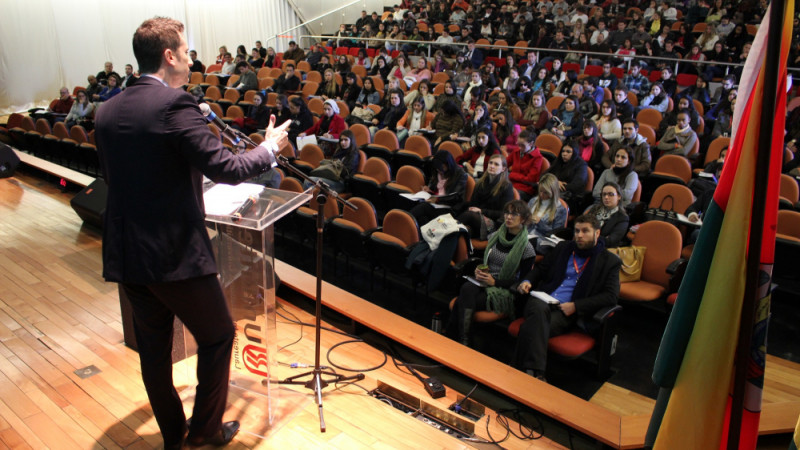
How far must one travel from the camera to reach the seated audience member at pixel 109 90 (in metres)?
10.1

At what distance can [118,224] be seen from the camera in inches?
72.2

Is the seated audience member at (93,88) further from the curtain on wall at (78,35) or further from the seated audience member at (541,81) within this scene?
the seated audience member at (541,81)

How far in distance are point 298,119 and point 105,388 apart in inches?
208

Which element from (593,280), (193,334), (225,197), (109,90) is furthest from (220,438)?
(109,90)

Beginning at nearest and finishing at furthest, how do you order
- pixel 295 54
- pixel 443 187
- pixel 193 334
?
pixel 193 334
pixel 443 187
pixel 295 54

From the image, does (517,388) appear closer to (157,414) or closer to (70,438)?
(157,414)

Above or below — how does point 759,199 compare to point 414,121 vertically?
above

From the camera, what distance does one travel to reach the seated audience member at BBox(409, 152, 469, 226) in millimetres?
4781

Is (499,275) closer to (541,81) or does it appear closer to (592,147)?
(592,147)

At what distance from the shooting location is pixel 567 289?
134 inches

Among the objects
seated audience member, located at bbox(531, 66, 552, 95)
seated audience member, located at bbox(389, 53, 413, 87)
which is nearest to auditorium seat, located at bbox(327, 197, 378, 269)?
seated audience member, located at bbox(531, 66, 552, 95)

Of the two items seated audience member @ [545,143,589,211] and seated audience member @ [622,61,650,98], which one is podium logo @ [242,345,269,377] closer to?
seated audience member @ [545,143,589,211]

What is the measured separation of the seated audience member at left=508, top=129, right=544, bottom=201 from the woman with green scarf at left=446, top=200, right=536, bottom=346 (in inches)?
67.9

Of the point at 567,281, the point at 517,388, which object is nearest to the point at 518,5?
the point at 567,281
